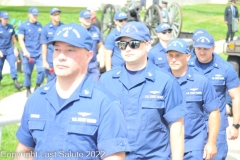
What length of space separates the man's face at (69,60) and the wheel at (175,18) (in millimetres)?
16322

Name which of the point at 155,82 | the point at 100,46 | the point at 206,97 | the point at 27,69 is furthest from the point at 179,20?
the point at 155,82

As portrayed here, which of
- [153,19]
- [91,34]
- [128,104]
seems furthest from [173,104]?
[153,19]

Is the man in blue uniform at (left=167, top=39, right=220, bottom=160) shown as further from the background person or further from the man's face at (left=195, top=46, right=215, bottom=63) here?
the background person

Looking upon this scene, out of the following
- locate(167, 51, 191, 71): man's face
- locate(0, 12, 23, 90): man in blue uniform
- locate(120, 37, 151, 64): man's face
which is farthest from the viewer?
locate(0, 12, 23, 90): man in blue uniform

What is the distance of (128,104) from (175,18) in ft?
52.8

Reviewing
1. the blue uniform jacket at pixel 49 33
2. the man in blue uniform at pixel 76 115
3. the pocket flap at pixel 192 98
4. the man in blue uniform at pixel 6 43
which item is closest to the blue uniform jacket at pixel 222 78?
the pocket flap at pixel 192 98

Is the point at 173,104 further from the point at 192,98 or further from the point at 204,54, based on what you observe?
the point at 204,54

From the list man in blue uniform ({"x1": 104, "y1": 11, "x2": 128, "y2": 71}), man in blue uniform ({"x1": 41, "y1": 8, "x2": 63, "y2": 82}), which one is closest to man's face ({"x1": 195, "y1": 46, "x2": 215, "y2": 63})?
man in blue uniform ({"x1": 104, "y1": 11, "x2": 128, "y2": 71})

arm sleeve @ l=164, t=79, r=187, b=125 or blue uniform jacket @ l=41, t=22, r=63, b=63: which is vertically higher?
blue uniform jacket @ l=41, t=22, r=63, b=63

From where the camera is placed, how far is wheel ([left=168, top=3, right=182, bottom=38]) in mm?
20031

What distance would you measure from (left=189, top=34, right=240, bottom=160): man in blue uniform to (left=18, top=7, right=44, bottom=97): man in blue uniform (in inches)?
286

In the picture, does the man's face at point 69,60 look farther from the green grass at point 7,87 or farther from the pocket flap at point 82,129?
the green grass at point 7,87

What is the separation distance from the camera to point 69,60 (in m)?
3.61

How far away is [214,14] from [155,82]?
112 feet
